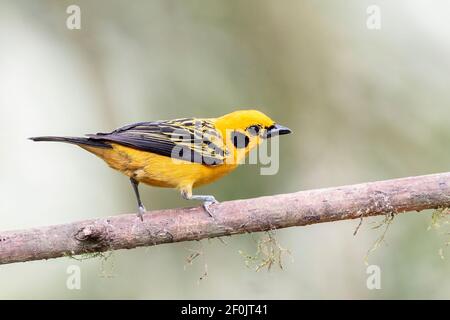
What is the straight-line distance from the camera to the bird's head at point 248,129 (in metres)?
5.46

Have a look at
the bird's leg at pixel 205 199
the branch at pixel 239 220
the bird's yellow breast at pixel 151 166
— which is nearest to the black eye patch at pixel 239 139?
the bird's yellow breast at pixel 151 166

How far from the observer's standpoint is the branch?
4273 mm

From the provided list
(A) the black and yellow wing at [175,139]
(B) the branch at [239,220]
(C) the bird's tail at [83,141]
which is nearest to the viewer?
(B) the branch at [239,220]

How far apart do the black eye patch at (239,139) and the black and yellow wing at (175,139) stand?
114mm

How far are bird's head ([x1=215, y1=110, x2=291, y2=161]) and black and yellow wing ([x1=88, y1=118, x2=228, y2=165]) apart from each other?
0.36ft

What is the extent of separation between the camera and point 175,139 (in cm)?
527

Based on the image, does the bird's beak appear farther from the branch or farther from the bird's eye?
the branch

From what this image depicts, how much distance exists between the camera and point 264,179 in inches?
255

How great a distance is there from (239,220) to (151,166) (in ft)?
3.42

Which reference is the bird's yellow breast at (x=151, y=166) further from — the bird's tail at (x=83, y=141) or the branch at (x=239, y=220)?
the branch at (x=239, y=220)

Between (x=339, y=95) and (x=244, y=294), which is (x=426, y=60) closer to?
(x=339, y=95)

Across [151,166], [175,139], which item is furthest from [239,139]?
[151,166]

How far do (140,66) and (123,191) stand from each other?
1.39 meters

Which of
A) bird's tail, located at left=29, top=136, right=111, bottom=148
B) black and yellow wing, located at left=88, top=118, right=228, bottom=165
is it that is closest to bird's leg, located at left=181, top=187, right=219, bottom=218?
black and yellow wing, located at left=88, top=118, right=228, bottom=165
